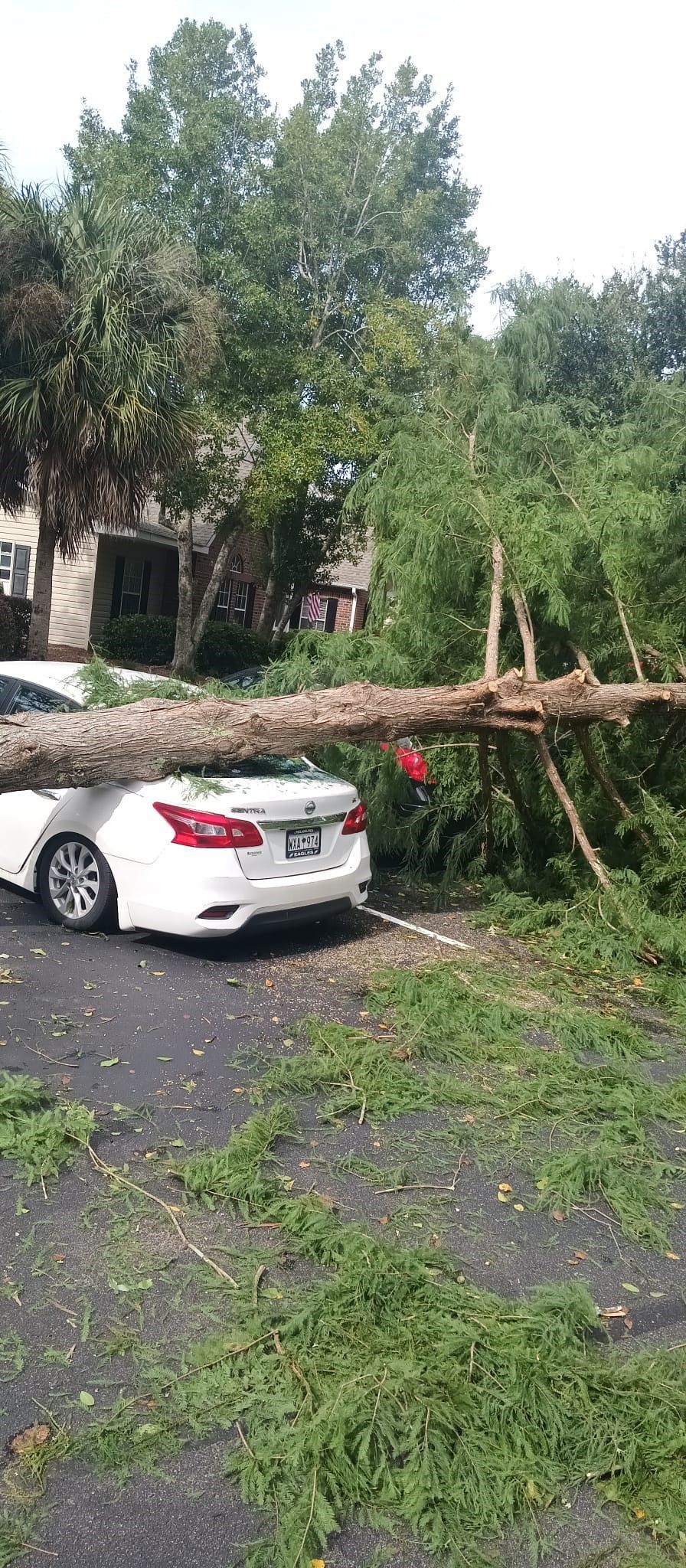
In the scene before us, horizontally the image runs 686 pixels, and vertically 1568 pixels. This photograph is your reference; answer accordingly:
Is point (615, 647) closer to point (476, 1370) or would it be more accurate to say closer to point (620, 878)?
point (620, 878)

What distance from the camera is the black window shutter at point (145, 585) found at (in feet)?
103

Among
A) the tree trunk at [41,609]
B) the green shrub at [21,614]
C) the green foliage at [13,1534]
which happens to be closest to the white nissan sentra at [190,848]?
the green foliage at [13,1534]

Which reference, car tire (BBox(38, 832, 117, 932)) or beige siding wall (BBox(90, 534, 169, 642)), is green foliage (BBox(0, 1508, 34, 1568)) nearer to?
car tire (BBox(38, 832, 117, 932))

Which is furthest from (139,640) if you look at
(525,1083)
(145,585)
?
(525,1083)

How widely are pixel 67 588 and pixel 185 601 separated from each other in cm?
636

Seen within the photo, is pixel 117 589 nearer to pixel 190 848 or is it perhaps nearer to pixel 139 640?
pixel 139 640

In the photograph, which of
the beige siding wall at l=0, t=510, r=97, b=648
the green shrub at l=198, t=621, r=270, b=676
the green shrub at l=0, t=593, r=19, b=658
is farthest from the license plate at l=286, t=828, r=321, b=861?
the beige siding wall at l=0, t=510, r=97, b=648

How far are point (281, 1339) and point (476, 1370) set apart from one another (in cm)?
52

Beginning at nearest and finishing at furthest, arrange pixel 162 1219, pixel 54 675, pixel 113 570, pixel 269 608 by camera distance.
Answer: pixel 162 1219 → pixel 54 675 → pixel 269 608 → pixel 113 570

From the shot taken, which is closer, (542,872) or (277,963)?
(277,963)

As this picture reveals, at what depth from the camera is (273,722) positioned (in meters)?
7.15

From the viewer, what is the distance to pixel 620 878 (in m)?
7.95

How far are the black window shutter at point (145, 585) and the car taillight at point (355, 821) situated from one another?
25.2 metres

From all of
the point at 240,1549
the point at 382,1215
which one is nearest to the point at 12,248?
the point at 382,1215
